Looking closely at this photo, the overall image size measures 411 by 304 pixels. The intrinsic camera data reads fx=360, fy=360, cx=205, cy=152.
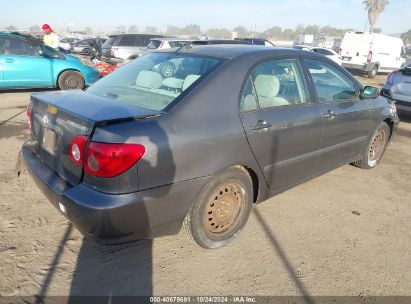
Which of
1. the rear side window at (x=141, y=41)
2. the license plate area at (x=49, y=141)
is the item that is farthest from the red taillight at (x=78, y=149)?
the rear side window at (x=141, y=41)

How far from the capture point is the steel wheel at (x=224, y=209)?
2896 millimetres

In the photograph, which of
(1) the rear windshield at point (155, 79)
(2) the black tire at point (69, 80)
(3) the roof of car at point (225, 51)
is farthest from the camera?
(2) the black tire at point (69, 80)

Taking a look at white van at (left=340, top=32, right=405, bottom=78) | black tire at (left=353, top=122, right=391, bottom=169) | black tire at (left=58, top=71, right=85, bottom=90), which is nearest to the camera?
black tire at (left=353, top=122, right=391, bottom=169)

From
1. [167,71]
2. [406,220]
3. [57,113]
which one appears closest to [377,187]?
[406,220]

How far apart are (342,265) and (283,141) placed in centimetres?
112

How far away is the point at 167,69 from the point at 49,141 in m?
1.17

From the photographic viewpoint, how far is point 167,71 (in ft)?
10.5

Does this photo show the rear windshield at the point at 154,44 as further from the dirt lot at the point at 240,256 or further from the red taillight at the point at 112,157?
the red taillight at the point at 112,157

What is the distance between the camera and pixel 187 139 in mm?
2490

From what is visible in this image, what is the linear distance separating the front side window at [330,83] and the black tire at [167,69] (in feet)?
4.43

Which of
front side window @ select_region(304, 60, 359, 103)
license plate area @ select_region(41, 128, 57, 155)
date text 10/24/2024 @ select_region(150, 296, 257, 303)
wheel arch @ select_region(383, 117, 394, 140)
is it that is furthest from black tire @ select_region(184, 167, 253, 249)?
wheel arch @ select_region(383, 117, 394, 140)

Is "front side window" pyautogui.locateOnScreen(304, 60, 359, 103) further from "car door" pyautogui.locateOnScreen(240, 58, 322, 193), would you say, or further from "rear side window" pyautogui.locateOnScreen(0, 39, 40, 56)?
"rear side window" pyautogui.locateOnScreen(0, 39, 40, 56)

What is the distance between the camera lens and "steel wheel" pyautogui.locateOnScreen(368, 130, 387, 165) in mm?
4878

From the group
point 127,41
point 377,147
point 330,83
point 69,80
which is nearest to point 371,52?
point 127,41
